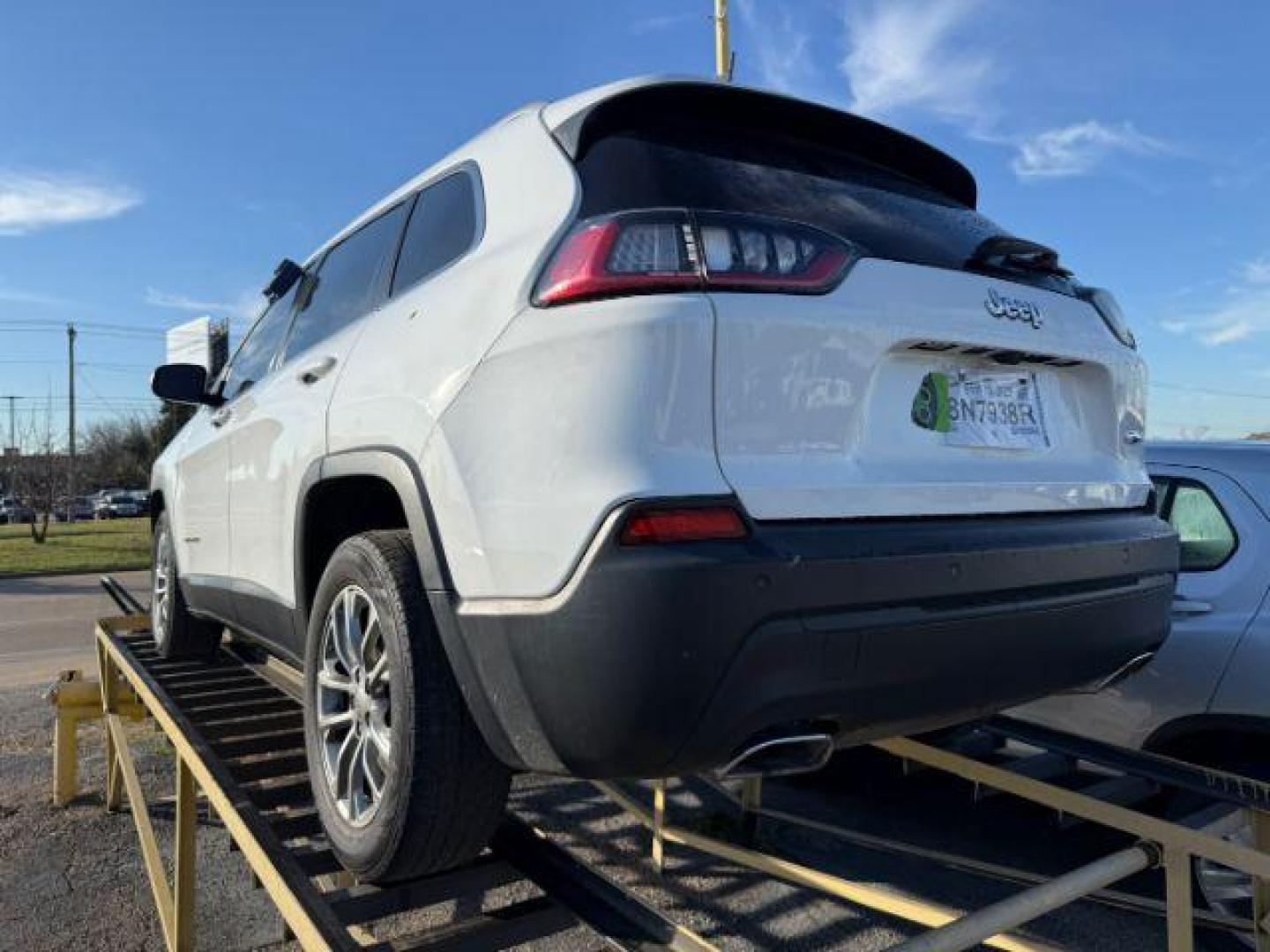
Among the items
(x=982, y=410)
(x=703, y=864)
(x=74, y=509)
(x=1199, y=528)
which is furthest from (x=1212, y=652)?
(x=74, y=509)

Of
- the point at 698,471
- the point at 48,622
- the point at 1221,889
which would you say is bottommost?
the point at 48,622

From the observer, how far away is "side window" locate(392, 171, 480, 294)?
90.3 inches

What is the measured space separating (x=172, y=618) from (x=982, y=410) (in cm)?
379

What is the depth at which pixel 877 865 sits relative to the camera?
3.92m

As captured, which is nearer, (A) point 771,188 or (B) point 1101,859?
(A) point 771,188

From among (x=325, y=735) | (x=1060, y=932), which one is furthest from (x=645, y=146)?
(x=1060, y=932)

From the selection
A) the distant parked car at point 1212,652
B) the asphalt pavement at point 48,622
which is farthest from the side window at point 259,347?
the asphalt pavement at point 48,622

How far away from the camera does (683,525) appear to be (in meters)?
1.63

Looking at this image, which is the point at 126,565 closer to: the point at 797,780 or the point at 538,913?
the point at 797,780

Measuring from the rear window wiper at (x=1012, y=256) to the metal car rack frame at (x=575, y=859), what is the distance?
53.4 inches

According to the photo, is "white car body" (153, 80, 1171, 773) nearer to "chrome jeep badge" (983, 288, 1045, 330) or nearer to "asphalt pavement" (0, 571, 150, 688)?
"chrome jeep badge" (983, 288, 1045, 330)

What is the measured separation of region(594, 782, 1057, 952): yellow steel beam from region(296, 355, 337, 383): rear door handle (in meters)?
2.05

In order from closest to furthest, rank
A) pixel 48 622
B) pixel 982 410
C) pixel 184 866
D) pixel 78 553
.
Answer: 1. pixel 982 410
2. pixel 184 866
3. pixel 48 622
4. pixel 78 553

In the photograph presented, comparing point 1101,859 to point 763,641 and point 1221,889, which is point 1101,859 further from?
point 763,641
